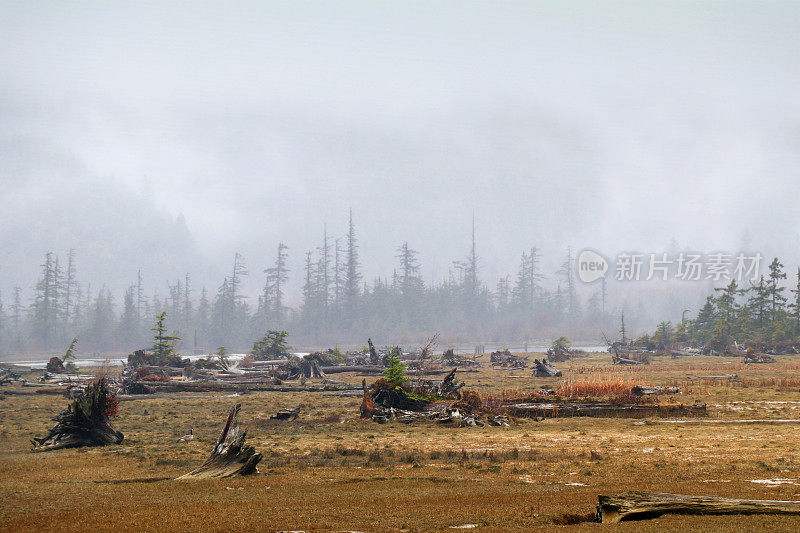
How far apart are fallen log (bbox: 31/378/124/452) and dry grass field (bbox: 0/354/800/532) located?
567 mm

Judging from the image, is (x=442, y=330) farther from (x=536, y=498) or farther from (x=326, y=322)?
(x=536, y=498)

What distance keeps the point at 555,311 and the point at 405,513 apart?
151 metres

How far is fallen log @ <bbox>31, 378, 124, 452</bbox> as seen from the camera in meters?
16.3

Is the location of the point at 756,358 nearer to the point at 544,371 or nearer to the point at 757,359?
the point at 757,359

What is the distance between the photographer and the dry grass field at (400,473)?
8016mm

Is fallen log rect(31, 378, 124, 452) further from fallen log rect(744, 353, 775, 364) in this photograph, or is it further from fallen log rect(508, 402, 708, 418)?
fallen log rect(744, 353, 775, 364)

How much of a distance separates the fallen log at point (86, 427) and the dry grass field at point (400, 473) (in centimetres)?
57

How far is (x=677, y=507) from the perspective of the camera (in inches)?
288

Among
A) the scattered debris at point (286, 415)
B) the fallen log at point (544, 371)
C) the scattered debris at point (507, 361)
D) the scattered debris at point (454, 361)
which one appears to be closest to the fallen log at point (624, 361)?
the scattered debris at point (507, 361)

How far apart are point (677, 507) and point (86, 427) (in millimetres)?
15677

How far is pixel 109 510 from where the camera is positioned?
→ 870 centimetres

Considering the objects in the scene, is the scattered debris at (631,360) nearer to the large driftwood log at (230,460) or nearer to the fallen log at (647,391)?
the fallen log at (647,391)

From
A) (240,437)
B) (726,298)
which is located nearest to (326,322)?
(726,298)

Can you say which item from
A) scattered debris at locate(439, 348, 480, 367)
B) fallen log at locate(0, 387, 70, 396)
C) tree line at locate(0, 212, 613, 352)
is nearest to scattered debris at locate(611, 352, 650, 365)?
scattered debris at locate(439, 348, 480, 367)
